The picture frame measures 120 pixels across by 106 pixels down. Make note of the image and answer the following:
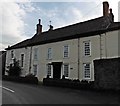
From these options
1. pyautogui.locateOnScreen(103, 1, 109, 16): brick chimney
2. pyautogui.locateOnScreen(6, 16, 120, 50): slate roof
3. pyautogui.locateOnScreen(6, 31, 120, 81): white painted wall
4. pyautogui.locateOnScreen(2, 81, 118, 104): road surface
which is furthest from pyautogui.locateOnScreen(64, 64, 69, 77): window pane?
pyautogui.locateOnScreen(2, 81, 118, 104): road surface

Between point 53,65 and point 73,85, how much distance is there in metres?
10.9

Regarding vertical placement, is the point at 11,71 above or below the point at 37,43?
below

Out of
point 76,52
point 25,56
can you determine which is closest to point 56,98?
point 76,52

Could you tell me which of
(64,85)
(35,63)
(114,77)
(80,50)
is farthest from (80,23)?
(114,77)

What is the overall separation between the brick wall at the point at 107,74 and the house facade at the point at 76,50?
689 centimetres

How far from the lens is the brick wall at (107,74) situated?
62.8 ft

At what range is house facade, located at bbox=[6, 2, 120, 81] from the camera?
92.2 ft

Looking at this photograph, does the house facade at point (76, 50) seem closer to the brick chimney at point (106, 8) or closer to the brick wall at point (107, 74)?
the brick chimney at point (106, 8)

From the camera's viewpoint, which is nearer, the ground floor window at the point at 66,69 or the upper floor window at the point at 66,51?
the ground floor window at the point at 66,69

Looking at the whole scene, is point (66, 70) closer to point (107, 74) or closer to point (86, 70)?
point (86, 70)

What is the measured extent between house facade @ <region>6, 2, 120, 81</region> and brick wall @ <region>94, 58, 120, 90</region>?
689 centimetres

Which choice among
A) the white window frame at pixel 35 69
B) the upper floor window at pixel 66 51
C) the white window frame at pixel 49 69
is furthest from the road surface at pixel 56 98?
the white window frame at pixel 35 69

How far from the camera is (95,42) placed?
95.7ft

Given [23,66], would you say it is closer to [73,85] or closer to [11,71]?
[11,71]
